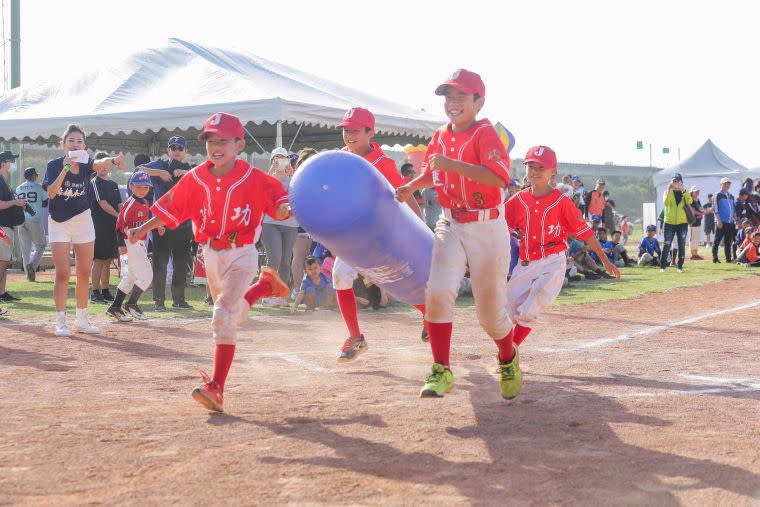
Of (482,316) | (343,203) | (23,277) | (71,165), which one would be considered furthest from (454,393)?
(23,277)

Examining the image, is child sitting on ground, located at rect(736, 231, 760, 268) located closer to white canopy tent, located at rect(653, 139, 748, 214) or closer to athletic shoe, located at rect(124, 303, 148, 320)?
white canopy tent, located at rect(653, 139, 748, 214)

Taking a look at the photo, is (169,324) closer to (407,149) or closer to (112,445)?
(112,445)

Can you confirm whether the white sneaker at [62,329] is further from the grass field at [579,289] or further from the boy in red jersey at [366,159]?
the boy in red jersey at [366,159]

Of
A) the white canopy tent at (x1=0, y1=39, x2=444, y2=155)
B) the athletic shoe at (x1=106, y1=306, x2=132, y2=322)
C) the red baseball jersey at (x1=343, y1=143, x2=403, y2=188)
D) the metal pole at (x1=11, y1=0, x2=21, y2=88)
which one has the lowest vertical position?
the athletic shoe at (x1=106, y1=306, x2=132, y2=322)

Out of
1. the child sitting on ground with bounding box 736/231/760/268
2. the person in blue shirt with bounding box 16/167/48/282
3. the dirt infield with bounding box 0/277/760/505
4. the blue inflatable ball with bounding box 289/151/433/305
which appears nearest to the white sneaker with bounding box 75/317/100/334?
the dirt infield with bounding box 0/277/760/505

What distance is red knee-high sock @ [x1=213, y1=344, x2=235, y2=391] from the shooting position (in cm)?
576

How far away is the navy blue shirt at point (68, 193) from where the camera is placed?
369 inches

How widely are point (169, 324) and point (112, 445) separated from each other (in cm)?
591

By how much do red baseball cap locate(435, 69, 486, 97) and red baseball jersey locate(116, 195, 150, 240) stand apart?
615cm

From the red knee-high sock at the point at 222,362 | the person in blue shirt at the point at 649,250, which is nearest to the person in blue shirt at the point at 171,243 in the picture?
the red knee-high sock at the point at 222,362

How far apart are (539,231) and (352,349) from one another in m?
1.86

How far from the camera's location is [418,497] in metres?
3.81

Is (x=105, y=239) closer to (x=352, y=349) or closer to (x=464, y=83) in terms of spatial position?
(x=352, y=349)

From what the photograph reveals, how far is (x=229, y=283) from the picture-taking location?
19.7 feet
